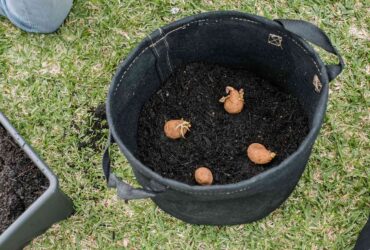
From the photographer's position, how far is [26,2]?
2.06m

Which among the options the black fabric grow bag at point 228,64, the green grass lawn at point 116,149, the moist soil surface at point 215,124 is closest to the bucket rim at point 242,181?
the black fabric grow bag at point 228,64

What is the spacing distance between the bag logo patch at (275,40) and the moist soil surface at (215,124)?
0.23m

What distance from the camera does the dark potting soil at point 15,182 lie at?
6.01 ft

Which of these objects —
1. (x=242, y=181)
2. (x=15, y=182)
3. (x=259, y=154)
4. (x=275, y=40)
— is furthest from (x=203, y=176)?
(x=15, y=182)

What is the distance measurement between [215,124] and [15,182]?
27.4 inches

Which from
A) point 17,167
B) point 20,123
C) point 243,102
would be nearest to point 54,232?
point 17,167

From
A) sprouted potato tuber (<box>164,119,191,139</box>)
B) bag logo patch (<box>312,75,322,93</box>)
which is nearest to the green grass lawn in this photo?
sprouted potato tuber (<box>164,119,191,139</box>)

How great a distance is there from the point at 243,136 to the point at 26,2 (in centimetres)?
94

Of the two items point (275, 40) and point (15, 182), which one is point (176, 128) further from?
point (15, 182)

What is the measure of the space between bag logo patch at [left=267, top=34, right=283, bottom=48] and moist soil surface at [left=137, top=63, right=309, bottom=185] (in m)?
0.23

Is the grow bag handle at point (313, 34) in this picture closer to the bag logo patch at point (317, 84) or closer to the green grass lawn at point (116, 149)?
the bag logo patch at point (317, 84)

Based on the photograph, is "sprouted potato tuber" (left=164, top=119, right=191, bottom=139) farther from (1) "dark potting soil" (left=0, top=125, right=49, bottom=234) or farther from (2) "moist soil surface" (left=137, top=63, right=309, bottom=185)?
(1) "dark potting soil" (left=0, top=125, right=49, bottom=234)

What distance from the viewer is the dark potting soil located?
1833 millimetres

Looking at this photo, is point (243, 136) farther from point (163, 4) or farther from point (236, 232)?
point (163, 4)
